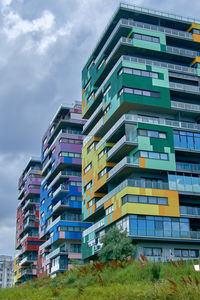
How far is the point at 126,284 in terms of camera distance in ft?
69.7

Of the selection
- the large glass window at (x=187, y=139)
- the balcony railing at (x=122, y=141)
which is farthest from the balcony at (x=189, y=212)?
the balcony railing at (x=122, y=141)

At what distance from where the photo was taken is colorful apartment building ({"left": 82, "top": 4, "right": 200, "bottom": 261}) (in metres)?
51.1

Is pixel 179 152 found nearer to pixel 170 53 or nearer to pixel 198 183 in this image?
pixel 198 183

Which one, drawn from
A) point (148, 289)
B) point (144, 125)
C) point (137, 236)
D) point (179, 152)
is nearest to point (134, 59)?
point (144, 125)

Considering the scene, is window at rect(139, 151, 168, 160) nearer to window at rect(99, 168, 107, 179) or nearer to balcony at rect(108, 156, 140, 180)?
balcony at rect(108, 156, 140, 180)

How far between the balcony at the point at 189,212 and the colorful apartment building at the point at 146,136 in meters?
0.13

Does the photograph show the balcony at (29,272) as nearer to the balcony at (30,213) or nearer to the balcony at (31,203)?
the balcony at (30,213)

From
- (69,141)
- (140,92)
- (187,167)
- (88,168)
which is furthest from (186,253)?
(69,141)

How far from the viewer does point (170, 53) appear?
6138cm

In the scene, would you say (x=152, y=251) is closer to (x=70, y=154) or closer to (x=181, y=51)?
(x=181, y=51)

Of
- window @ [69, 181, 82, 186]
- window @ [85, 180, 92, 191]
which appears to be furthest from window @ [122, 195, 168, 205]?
window @ [69, 181, 82, 186]

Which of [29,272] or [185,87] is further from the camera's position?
[29,272]

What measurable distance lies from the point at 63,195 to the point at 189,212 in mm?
35013

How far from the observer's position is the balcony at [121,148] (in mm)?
53688
